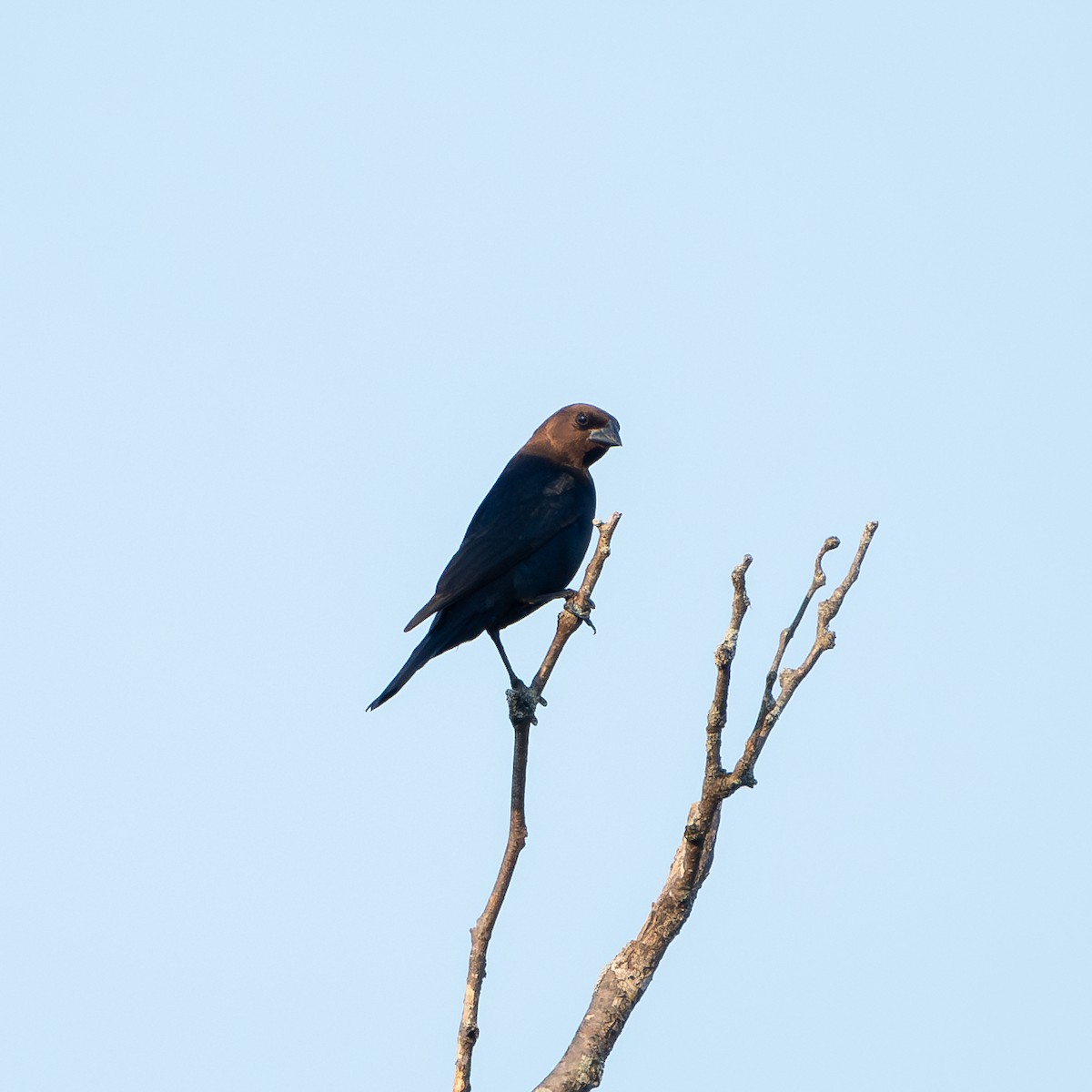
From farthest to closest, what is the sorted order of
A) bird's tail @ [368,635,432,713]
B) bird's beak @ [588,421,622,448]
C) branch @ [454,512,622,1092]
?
bird's beak @ [588,421,622,448], bird's tail @ [368,635,432,713], branch @ [454,512,622,1092]

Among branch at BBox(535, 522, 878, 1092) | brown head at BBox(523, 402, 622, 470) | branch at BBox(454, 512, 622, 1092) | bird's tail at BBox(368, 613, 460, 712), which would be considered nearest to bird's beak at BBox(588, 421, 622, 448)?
brown head at BBox(523, 402, 622, 470)

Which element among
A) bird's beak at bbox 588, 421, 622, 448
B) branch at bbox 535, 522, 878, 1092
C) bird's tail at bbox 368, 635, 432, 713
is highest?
bird's beak at bbox 588, 421, 622, 448

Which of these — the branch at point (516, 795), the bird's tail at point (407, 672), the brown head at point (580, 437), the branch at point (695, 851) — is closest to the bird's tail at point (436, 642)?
the bird's tail at point (407, 672)

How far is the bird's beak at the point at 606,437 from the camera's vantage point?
857 centimetres

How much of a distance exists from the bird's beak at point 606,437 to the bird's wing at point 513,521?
0.70ft

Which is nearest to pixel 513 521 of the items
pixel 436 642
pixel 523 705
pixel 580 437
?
pixel 436 642

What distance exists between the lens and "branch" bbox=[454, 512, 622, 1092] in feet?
12.6

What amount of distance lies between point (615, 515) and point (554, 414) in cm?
423

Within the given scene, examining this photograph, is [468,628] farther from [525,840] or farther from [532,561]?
[525,840]

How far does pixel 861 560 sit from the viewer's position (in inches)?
166

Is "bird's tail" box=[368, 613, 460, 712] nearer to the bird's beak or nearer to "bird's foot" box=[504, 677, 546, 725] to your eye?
the bird's beak

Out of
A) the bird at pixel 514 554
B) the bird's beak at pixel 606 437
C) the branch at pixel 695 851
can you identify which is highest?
the bird's beak at pixel 606 437

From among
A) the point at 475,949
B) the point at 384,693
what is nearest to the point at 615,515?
the point at 475,949

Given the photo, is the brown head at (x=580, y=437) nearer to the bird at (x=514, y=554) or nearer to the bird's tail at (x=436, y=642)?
the bird at (x=514, y=554)
